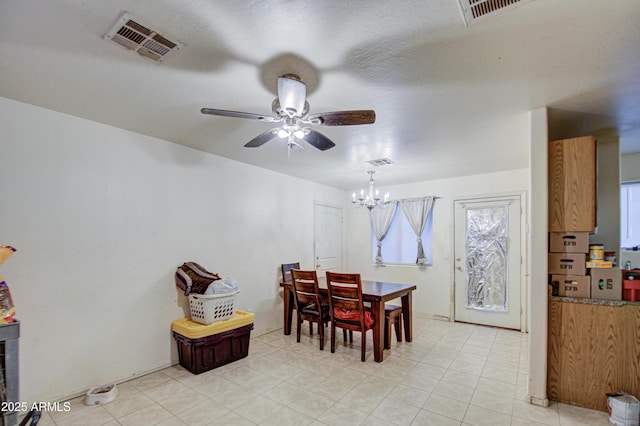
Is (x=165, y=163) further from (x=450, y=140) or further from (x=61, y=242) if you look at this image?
(x=450, y=140)

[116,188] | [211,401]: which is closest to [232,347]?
[211,401]

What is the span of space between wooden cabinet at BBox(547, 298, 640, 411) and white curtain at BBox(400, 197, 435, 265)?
2772mm

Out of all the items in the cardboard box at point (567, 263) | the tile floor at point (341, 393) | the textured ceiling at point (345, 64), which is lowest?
the tile floor at point (341, 393)

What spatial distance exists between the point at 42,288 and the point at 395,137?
3.45m

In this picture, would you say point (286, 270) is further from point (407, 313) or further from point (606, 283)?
point (606, 283)

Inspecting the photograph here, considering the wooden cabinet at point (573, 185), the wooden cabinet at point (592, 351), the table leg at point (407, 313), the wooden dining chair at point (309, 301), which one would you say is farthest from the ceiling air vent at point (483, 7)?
the table leg at point (407, 313)

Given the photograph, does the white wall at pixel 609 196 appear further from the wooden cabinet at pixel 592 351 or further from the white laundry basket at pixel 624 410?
the white laundry basket at pixel 624 410

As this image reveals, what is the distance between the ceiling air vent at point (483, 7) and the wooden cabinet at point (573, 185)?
1721 millimetres

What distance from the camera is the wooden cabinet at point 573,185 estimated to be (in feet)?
8.00

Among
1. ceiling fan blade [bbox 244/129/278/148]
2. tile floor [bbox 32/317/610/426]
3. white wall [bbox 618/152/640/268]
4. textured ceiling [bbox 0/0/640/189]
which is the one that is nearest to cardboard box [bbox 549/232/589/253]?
textured ceiling [bbox 0/0/640/189]

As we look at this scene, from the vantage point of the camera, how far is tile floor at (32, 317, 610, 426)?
7.43 ft

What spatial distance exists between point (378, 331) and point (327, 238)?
2.66m

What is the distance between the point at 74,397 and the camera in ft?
8.29

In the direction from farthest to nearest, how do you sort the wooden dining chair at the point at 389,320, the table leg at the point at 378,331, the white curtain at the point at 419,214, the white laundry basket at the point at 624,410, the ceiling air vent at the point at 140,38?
the white curtain at the point at 419,214 → the wooden dining chair at the point at 389,320 → the table leg at the point at 378,331 → the white laundry basket at the point at 624,410 → the ceiling air vent at the point at 140,38
